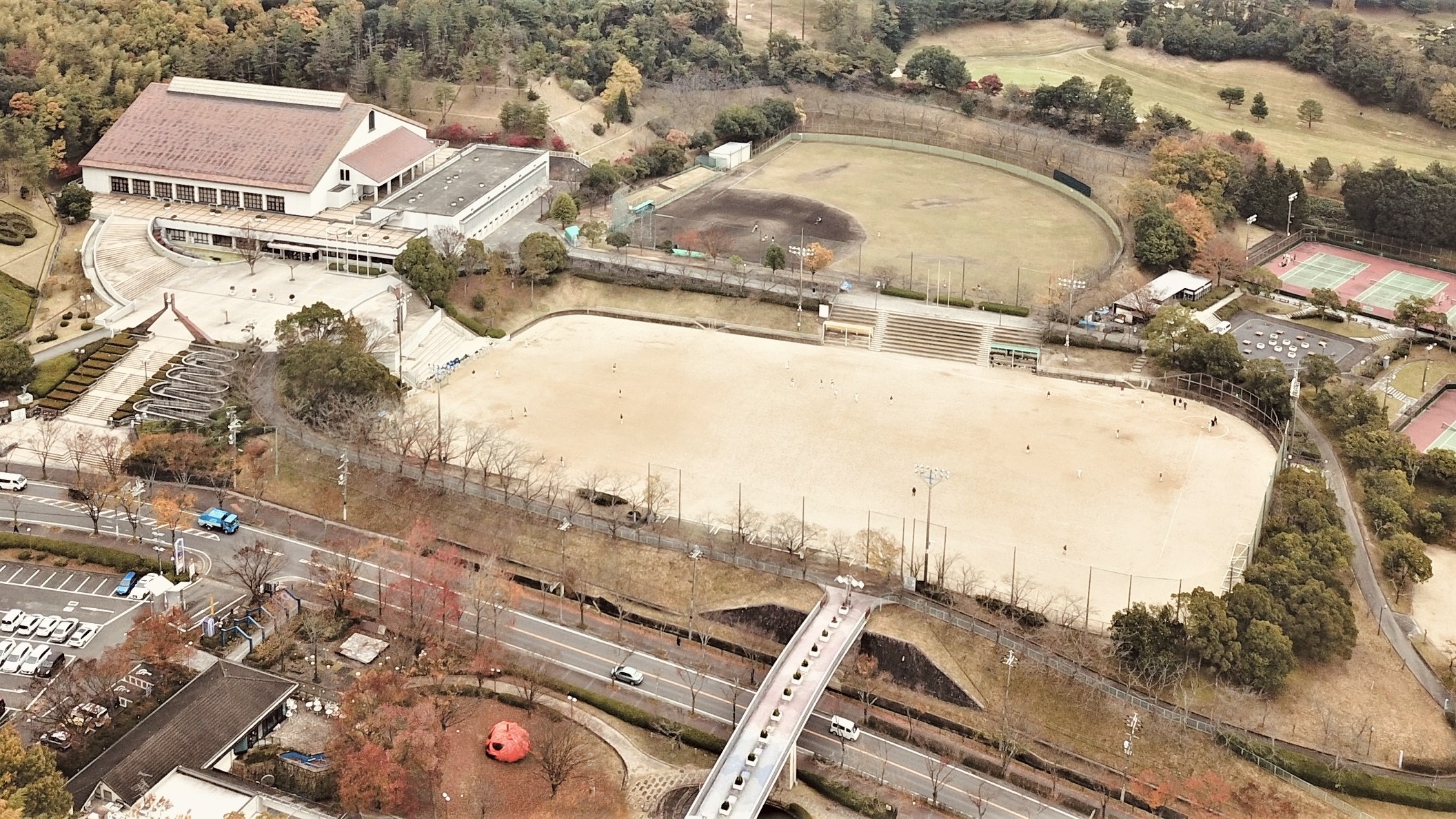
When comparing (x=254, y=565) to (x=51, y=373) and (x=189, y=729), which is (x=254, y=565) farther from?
(x=51, y=373)

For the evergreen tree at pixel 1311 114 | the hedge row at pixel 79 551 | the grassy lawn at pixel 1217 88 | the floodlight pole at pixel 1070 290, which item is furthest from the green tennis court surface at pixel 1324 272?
the hedge row at pixel 79 551

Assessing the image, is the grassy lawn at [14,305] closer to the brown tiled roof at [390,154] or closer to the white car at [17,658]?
the brown tiled roof at [390,154]

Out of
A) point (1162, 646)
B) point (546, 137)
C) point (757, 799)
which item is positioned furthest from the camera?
point (546, 137)

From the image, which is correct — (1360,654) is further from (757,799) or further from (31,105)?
(31,105)

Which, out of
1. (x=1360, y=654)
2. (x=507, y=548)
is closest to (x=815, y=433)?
(x=507, y=548)

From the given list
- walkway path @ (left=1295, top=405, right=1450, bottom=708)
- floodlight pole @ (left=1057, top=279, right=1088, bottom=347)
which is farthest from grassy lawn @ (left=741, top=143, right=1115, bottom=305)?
walkway path @ (left=1295, top=405, right=1450, bottom=708)

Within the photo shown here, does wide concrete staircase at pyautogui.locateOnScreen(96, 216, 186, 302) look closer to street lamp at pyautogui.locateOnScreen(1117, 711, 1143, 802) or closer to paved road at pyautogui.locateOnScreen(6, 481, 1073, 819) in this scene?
paved road at pyautogui.locateOnScreen(6, 481, 1073, 819)

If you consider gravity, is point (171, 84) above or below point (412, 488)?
above

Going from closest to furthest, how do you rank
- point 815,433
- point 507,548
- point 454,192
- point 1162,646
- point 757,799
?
point 757,799 → point 1162,646 → point 507,548 → point 815,433 → point 454,192
